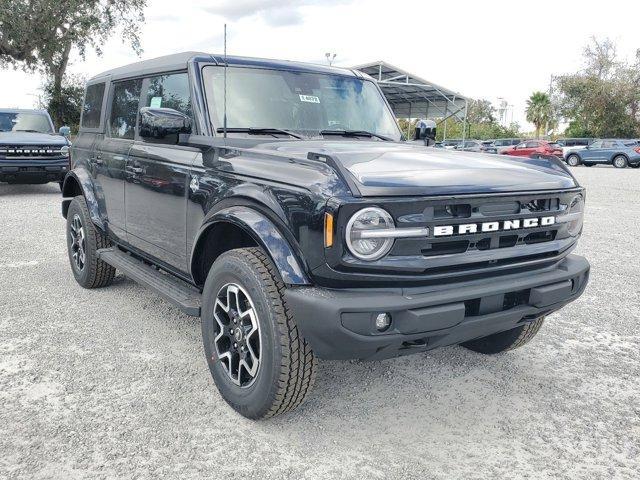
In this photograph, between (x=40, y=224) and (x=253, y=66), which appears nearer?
(x=253, y=66)

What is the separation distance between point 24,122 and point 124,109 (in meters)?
9.60

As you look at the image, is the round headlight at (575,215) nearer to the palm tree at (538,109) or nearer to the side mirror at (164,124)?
the side mirror at (164,124)

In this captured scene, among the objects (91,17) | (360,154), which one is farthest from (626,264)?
(91,17)

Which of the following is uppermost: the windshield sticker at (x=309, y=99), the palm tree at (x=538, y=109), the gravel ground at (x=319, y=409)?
the palm tree at (x=538, y=109)

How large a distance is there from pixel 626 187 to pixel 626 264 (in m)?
11.8

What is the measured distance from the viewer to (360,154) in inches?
115

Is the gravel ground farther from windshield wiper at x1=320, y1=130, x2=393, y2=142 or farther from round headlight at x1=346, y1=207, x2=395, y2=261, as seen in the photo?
windshield wiper at x1=320, y1=130, x2=393, y2=142

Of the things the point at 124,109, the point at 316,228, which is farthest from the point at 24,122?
the point at 316,228

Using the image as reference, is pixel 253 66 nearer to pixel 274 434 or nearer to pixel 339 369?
pixel 339 369

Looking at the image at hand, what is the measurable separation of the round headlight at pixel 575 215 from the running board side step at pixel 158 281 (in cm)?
212

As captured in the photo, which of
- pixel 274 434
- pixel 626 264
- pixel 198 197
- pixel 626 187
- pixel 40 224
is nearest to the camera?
pixel 274 434

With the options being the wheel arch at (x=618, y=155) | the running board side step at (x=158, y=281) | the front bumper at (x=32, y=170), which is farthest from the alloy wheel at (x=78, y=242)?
the wheel arch at (x=618, y=155)

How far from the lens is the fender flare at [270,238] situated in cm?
256

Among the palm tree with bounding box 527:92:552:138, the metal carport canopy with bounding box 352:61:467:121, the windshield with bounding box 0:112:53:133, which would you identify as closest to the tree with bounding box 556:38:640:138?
the palm tree with bounding box 527:92:552:138
